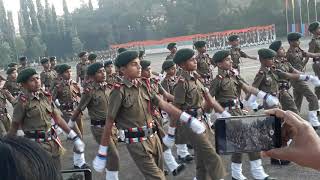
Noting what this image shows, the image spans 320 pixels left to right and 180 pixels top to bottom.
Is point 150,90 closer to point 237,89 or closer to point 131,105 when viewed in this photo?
point 131,105

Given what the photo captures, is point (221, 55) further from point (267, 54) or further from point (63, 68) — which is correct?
point (63, 68)

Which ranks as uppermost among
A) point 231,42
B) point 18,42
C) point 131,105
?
point 18,42

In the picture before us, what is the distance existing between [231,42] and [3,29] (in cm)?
5762

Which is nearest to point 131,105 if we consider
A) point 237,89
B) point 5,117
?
point 237,89

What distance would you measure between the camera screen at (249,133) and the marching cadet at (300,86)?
22.5 ft

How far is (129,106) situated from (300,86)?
198 inches

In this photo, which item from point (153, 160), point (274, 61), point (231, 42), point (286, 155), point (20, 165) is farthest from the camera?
point (231, 42)

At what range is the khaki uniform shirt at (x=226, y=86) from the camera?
666cm

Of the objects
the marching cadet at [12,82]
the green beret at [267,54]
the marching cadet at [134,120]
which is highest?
the green beret at [267,54]

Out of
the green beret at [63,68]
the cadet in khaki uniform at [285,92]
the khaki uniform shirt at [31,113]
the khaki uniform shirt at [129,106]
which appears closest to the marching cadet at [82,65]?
the green beret at [63,68]

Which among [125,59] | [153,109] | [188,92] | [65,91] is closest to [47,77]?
[65,91]

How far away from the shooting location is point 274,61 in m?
7.68

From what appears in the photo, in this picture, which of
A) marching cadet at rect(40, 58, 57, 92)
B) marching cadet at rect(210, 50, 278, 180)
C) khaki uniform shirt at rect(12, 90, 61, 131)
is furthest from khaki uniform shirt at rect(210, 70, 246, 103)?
marching cadet at rect(40, 58, 57, 92)

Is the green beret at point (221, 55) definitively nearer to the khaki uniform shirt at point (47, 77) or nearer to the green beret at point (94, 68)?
the green beret at point (94, 68)
